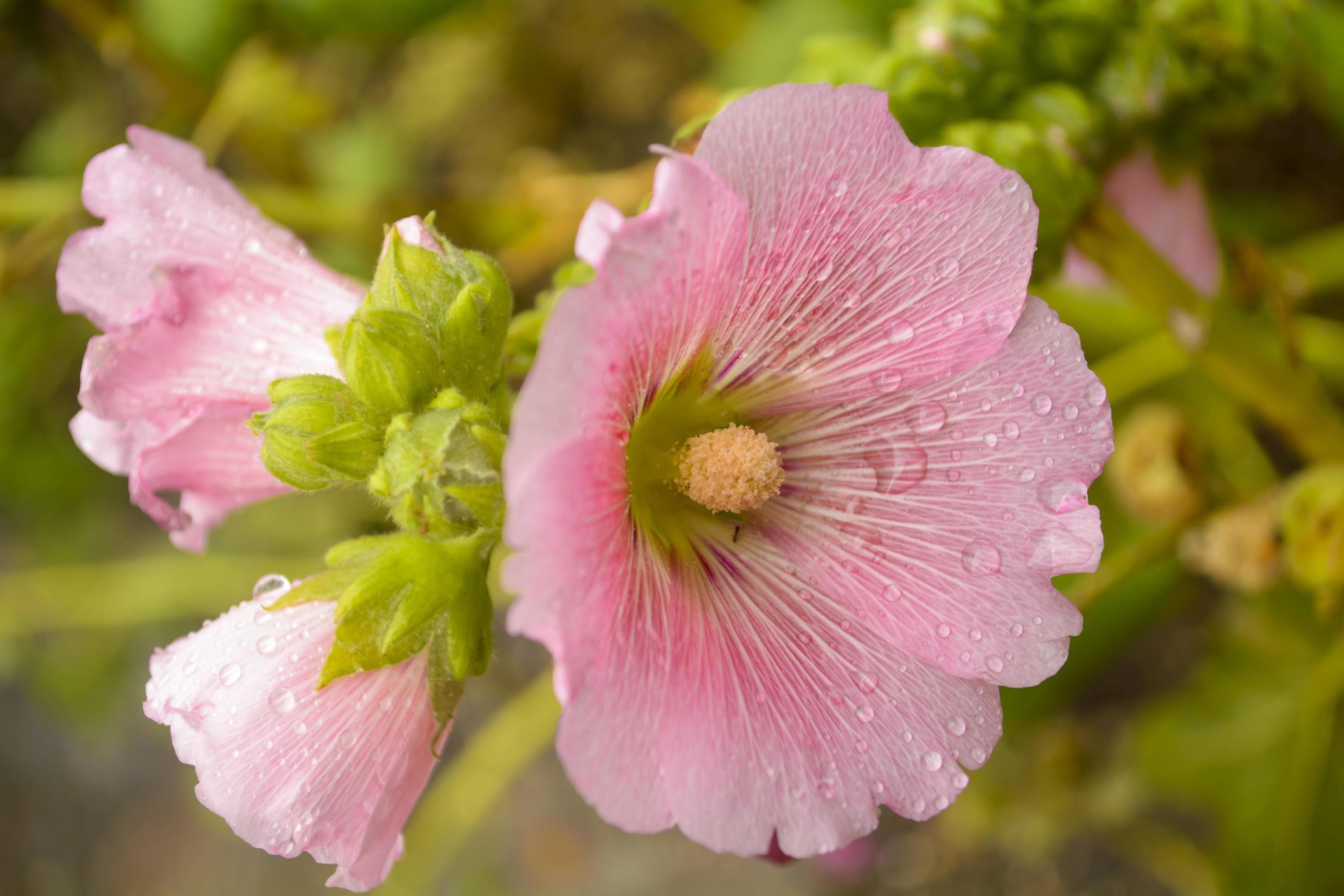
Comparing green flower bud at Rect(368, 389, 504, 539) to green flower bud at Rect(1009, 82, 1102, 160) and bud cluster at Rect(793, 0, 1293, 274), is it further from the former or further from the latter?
green flower bud at Rect(1009, 82, 1102, 160)

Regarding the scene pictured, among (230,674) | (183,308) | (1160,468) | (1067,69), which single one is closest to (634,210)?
(1067,69)

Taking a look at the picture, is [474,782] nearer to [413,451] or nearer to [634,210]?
[634,210]

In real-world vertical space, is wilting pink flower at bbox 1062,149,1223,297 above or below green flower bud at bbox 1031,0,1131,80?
below

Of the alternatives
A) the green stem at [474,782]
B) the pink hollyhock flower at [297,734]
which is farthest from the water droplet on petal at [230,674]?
the green stem at [474,782]

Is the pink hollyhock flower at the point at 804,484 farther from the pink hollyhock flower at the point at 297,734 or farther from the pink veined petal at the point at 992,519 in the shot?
the pink hollyhock flower at the point at 297,734

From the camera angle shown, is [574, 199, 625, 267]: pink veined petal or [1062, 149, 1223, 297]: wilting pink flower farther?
[1062, 149, 1223, 297]: wilting pink flower

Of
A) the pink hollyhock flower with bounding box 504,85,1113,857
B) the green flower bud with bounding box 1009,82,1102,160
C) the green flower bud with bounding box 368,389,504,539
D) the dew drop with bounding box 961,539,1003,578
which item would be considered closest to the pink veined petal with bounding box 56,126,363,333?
the green flower bud with bounding box 368,389,504,539
